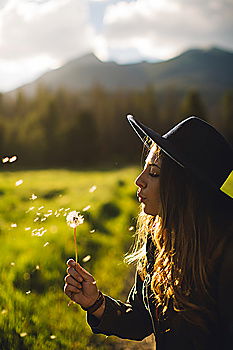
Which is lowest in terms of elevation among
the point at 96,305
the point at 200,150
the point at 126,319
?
the point at 126,319

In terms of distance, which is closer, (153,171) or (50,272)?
(153,171)

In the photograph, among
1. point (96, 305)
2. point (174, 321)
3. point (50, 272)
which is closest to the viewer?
point (174, 321)

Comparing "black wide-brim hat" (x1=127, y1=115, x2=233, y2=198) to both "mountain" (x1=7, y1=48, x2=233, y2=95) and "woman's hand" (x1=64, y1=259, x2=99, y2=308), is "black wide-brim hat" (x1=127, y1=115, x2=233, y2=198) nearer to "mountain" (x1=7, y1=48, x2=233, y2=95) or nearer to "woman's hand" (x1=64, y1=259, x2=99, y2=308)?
"woman's hand" (x1=64, y1=259, x2=99, y2=308)

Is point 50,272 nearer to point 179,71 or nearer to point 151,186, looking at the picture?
point 151,186

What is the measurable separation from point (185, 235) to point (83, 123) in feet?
123

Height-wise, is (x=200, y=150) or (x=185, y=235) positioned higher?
(x=200, y=150)

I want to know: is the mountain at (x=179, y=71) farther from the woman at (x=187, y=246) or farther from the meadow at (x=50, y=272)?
the woman at (x=187, y=246)

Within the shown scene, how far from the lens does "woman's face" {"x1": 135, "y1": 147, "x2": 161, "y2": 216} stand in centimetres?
212

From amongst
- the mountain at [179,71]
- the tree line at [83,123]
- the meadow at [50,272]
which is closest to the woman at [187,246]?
the meadow at [50,272]

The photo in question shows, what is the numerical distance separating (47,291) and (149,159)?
2.76 metres

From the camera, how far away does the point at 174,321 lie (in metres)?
2.09

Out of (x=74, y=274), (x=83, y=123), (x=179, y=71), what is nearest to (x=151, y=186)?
A: (x=74, y=274)

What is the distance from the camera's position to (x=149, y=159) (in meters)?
2.18

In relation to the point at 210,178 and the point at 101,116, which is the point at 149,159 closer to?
the point at 210,178
